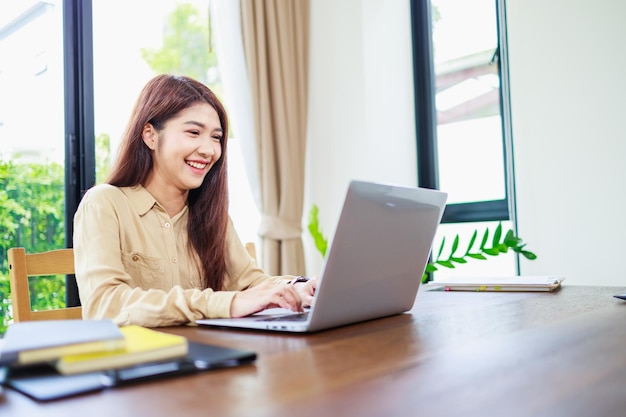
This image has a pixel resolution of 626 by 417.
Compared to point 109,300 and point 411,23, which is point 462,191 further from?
point 109,300

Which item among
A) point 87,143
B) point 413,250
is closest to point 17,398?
point 413,250

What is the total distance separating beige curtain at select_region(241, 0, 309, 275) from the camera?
119 inches

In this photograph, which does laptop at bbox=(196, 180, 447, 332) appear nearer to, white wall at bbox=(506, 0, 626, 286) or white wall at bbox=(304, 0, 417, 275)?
white wall at bbox=(506, 0, 626, 286)

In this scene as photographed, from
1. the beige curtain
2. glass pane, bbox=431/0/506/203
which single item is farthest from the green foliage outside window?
glass pane, bbox=431/0/506/203

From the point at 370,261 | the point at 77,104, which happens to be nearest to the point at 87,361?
the point at 370,261

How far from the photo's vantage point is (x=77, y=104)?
261 cm

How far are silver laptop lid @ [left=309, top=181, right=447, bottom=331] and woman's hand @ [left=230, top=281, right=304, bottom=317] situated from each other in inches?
5.0

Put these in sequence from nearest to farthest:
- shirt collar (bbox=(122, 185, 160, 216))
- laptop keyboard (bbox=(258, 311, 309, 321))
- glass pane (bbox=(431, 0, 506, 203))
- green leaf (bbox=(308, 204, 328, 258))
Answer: laptop keyboard (bbox=(258, 311, 309, 321)) → shirt collar (bbox=(122, 185, 160, 216)) → green leaf (bbox=(308, 204, 328, 258)) → glass pane (bbox=(431, 0, 506, 203))

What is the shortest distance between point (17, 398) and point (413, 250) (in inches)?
27.5

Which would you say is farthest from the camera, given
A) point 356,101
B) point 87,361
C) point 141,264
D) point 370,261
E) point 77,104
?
point 356,101

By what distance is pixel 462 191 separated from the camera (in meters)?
3.20

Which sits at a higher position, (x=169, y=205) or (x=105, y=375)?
(x=169, y=205)

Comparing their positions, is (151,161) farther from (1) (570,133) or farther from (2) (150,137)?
(1) (570,133)

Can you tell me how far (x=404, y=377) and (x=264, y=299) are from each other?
0.49m
